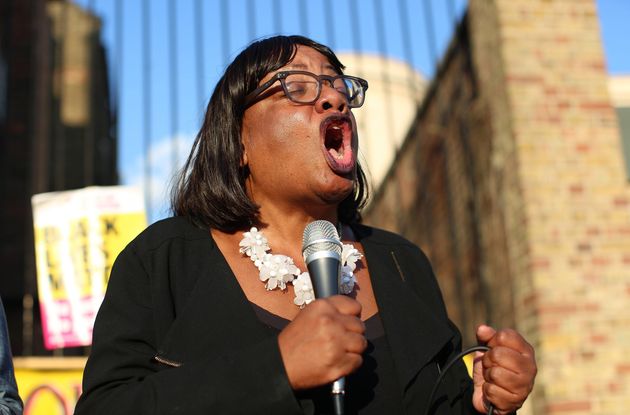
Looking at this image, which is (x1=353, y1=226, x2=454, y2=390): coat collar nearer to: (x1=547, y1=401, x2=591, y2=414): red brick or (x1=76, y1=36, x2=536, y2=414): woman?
A: (x1=76, y1=36, x2=536, y2=414): woman

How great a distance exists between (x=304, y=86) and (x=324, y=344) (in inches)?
32.6

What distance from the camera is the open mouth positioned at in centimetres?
190

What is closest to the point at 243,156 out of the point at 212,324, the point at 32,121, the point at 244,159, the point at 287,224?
the point at 244,159

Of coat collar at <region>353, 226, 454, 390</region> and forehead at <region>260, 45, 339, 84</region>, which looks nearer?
coat collar at <region>353, 226, 454, 390</region>

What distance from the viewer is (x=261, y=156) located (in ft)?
6.55

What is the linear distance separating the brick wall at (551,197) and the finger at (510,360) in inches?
120

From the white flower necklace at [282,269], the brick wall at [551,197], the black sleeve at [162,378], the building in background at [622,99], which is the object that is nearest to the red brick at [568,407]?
the brick wall at [551,197]

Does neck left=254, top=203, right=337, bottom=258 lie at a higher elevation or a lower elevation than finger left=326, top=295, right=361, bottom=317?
higher

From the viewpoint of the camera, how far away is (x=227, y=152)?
2070 millimetres

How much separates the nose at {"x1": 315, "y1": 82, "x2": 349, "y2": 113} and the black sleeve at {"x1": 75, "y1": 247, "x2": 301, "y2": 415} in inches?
26.6

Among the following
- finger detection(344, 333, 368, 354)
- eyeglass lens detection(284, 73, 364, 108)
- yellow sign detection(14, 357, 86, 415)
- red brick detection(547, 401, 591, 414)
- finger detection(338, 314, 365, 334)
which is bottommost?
red brick detection(547, 401, 591, 414)

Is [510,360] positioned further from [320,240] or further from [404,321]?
[320,240]

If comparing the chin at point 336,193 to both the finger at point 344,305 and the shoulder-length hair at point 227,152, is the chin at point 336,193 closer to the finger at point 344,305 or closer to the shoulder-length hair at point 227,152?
the shoulder-length hair at point 227,152

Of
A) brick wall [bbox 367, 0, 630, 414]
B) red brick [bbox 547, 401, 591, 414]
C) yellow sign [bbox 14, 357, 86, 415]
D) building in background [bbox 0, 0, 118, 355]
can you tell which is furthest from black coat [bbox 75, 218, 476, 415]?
building in background [bbox 0, 0, 118, 355]
